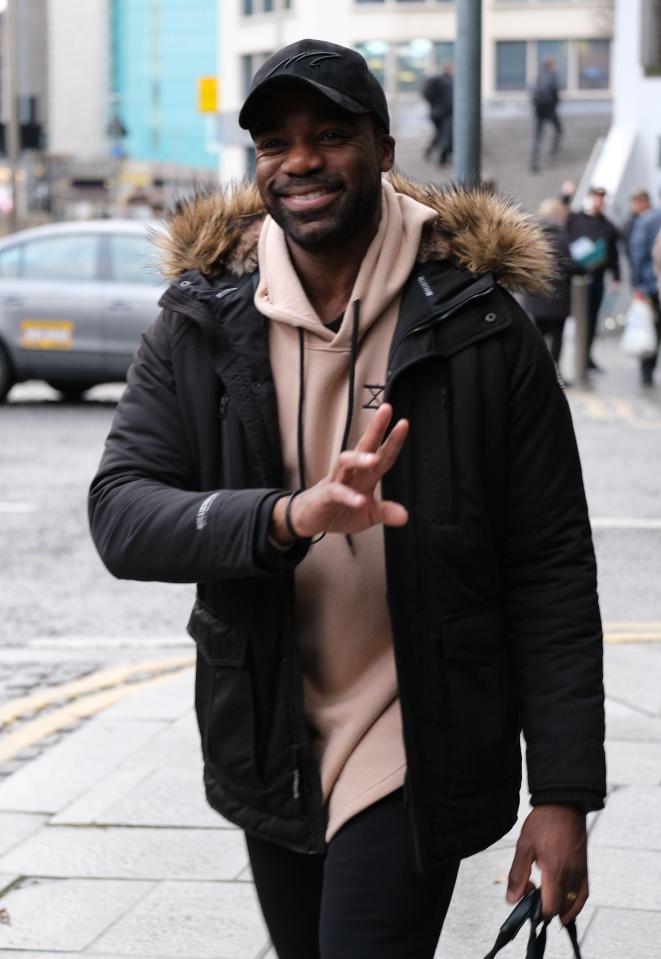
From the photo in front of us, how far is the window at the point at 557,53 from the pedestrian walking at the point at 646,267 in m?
45.1

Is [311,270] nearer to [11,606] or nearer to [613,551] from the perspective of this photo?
[11,606]

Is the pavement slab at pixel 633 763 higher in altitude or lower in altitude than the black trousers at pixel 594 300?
higher

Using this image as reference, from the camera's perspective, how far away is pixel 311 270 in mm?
2467

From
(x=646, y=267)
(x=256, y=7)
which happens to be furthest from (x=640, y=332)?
(x=256, y=7)

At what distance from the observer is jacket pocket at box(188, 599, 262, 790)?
7.86 ft

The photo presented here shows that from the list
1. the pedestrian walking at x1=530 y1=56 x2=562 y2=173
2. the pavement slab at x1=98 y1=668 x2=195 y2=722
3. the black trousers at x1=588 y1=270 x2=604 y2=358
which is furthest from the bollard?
the pedestrian walking at x1=530 y1=56 x2=562 y2=173

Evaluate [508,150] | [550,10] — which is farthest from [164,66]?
[508,150]

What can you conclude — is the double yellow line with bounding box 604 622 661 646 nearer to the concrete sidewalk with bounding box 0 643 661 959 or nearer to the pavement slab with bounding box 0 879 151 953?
the concrete sidewalk with bounding box 0 643 661 959

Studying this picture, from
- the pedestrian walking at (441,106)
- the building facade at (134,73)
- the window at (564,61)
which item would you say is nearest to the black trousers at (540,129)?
the pedestrian walking at (441,106)

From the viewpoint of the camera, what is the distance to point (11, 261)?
15.0 meters

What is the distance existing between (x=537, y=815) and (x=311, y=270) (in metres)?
0.84

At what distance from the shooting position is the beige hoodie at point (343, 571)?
2389 millimetres

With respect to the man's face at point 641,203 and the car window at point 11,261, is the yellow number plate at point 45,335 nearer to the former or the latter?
the car window at point 11,261

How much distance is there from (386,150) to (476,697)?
0.80 meters
